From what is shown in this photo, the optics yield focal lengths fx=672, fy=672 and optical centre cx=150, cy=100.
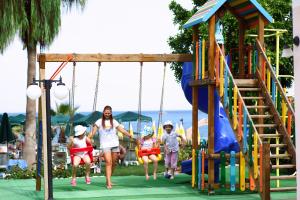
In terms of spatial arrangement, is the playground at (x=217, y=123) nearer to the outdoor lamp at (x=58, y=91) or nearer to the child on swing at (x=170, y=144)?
the outdoor lamp at (x=58, y=91)

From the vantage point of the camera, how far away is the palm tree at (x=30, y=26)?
77.4 feet

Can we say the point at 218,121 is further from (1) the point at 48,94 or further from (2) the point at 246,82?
(1) the point at 48,94

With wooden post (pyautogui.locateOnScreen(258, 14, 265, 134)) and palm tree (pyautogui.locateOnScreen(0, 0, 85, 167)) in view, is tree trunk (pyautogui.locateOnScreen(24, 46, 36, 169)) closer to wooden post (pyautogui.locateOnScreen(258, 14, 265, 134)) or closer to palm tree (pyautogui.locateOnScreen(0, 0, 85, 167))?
palm tree (pyautogui.locateOnScreen(0, 0, 85, 167))

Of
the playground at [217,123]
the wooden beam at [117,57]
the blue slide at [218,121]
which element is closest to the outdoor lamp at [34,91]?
the playground at [217,123]

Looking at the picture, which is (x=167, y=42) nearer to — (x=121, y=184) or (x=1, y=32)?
(x=1, y=32)

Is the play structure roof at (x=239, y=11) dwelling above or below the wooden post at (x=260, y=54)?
above

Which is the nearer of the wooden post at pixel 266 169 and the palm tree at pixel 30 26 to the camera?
the wooden post at pixel 266 169

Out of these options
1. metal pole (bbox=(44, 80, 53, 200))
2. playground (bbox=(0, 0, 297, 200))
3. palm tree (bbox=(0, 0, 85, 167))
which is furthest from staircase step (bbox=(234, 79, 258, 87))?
palm tree (bbox=(0, 0, 85, 167))

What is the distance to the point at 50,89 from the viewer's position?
1307cm

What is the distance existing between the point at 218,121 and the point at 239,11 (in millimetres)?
2610

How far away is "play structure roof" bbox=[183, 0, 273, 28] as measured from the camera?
47.0 feet

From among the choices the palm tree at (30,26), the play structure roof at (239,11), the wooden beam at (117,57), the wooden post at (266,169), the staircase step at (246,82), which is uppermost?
the palm tree at (30,26)

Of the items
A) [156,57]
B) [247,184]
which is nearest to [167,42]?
[156,57]

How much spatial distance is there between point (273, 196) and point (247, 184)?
1035 mm
